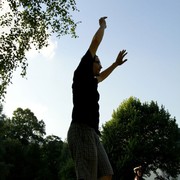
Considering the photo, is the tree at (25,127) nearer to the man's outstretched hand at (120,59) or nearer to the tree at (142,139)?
the tree at (142,139)

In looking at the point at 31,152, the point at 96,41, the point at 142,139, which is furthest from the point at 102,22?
the point at 31,152

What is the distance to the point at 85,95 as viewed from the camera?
4.40 metres

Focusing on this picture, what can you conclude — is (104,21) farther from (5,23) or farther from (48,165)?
(48,165)

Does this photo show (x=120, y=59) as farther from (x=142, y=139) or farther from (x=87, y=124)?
(x=142, y=139)

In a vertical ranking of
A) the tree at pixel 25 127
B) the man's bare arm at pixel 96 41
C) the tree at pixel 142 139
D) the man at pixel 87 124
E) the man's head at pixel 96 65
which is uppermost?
the tree at pixel 25 127

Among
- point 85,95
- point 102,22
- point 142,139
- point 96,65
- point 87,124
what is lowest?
point 87,124

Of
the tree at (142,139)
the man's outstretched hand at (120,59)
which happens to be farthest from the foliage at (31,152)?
the man's outstretched hand at (120,59)

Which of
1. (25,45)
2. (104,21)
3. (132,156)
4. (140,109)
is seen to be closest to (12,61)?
(25,45)

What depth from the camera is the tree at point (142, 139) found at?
39766 mm

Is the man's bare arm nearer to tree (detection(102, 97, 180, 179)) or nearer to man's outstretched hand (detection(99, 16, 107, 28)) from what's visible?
man's outstretched hand (detection(99, 16, 107, 28))

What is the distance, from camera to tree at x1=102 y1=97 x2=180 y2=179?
39.8 m

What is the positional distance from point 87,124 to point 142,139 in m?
38.2

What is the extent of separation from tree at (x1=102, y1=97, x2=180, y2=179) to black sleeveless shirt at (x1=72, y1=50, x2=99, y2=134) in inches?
1395

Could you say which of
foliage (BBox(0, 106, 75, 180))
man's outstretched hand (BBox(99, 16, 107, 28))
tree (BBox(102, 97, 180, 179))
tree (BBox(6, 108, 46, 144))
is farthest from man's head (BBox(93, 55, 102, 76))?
tree (BBox(6, 108, 46, 144))
